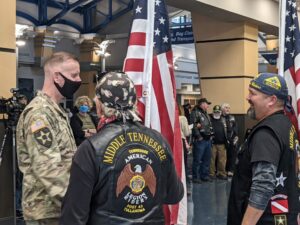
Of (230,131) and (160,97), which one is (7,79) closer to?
(160,97)

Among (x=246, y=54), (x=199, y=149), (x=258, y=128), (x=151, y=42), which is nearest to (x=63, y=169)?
(x=258, y=128)

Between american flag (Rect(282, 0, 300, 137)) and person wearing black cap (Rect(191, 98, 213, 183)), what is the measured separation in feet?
15.5

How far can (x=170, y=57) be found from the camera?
3.43 meters

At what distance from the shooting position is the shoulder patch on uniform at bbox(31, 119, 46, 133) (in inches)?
90.8

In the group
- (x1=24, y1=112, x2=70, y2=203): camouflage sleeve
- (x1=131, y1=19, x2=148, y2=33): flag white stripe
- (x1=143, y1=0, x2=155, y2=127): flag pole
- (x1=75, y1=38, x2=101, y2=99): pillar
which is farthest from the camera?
(x1=75, y1=38, x2=101, y2=99): pillar

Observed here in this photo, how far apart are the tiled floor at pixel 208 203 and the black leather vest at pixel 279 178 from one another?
3.21 metres

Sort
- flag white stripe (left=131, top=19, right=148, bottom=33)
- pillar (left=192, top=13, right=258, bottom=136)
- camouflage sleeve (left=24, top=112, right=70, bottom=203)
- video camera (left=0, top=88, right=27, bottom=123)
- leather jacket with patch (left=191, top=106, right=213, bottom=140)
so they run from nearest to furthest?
camouflage sleeve (left=24, top=112, right=70, bottom=203) < flag white stripe (left=131, top=19, right=148, bottom=33) < video camera (left=0, top=88, right=27, bottom=123) < leather jacket with patch (left=191, top=106, right=213, bottom=140) < pillar (left=192, top=13, right=258, bottom=136)

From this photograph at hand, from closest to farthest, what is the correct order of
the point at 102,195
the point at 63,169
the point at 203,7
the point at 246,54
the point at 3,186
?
the point at 102,195
the point at 63,169
the point at 3,186
the point at 203,7
the point at 246,54

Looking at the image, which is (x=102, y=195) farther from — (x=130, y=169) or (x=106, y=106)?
(x=106, y=106)

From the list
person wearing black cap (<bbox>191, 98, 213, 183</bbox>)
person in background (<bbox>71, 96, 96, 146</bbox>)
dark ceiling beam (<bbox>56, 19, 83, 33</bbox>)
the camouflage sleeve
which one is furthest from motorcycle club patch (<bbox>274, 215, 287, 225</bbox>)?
dark ceiling beam (<bbox>56, 19, 83, 33</bbox>)

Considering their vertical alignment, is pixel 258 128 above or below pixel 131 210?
above

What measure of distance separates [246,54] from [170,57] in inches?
271

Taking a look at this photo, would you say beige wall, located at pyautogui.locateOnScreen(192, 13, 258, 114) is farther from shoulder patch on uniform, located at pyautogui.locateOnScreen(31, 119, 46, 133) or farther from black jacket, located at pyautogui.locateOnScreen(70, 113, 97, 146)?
shoulder patch on uniform, located at pyautogui.locateOnScreen(31, 119, 46, 133)

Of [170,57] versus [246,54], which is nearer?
[170,57]
